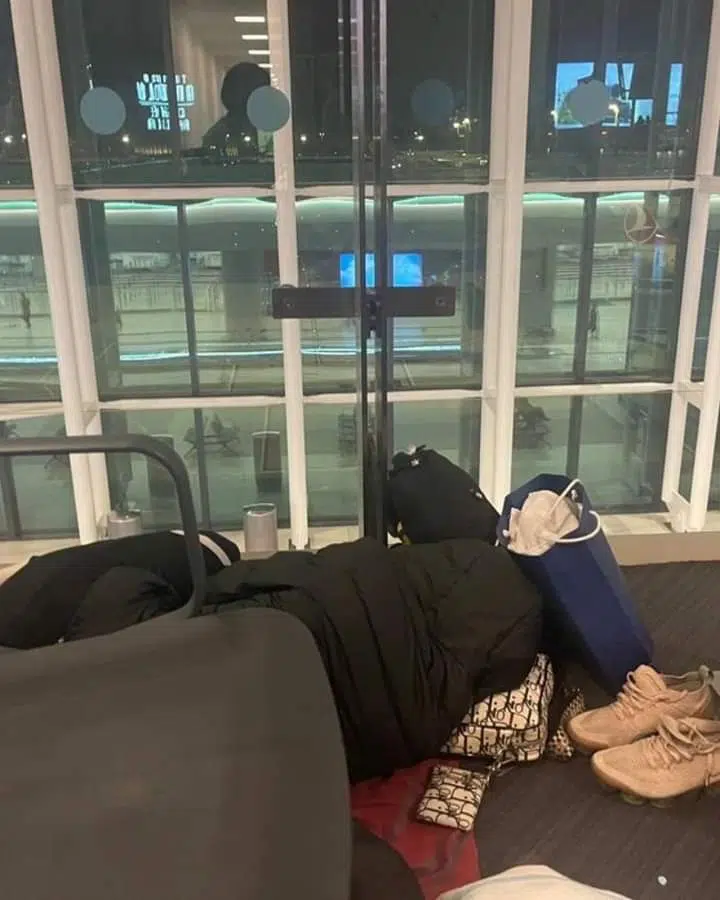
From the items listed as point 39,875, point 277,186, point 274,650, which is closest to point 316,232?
point 277,186

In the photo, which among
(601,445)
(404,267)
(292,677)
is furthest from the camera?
(601,445)

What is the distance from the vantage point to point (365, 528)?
2447 mm

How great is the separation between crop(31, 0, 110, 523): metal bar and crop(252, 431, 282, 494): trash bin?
98cm

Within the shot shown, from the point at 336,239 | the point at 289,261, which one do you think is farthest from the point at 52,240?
the point at 336,239

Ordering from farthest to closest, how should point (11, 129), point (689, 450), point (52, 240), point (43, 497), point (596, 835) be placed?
point (43, 497) → point (689, 450) → point (11, 129) → point (52, 240) → point (596, 835)

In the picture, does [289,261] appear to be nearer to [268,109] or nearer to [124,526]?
[268,109]

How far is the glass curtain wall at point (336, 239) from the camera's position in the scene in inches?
158

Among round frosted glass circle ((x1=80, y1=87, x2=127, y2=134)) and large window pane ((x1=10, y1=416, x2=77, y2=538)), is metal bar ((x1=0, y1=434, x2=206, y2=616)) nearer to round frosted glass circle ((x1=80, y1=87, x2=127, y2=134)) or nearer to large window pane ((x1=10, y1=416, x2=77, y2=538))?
round frosted glass circle ((x1=80, y1=87, x2=127, y2=134))

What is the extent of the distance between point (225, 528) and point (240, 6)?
2809 millimetres

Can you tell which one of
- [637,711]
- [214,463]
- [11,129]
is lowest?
[214,463]

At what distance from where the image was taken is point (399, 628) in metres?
1.58

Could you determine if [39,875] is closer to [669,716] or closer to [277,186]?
[669,716]

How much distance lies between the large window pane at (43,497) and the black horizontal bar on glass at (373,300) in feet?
9.39

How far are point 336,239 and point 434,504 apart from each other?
8.24 feet
